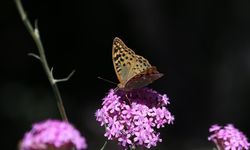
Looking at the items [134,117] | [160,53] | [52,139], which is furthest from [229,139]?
[160,53]

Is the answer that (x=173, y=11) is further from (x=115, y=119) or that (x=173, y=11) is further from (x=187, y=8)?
(x=115, y=119)

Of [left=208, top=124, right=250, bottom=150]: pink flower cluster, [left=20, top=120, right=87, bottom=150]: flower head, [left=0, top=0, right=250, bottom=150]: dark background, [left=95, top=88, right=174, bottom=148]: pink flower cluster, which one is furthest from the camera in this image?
[left=0, top=0, right=250, bottom=150]: dark background

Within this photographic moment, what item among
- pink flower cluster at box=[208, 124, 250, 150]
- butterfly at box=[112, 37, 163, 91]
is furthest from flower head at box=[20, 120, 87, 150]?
pink flower cluster at box=[208, 124, 250, 150]

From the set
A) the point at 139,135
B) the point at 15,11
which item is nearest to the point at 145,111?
the point at 139,135

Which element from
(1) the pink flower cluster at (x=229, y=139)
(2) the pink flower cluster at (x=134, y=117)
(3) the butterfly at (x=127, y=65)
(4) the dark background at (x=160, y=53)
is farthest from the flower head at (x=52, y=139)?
(4) the dark background at (x=160, y=53)

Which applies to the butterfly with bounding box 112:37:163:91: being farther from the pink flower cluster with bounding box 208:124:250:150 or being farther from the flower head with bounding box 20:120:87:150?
the flower head with bounding box 20:120:87:150

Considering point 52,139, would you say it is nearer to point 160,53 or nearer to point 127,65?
point 127,65
